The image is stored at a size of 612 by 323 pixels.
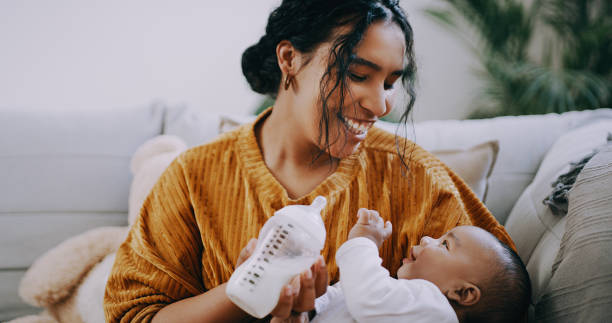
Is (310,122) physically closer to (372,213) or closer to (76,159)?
(372,213)

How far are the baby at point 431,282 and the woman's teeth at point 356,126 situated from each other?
0.18 metres

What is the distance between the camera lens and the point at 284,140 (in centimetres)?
103

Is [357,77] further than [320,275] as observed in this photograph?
Yes

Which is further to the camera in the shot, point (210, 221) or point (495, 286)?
point (210, 221)

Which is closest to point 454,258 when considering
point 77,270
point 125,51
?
point 77,270

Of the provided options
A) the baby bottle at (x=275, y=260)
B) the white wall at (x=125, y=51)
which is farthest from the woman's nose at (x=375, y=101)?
the white wall at (x=125, y=51)

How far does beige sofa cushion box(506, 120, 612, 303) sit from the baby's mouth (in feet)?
1.62

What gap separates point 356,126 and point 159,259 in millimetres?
520

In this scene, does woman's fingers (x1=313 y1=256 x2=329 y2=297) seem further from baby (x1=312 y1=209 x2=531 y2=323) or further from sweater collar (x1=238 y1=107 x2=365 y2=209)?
sweater collar (x1=238 y1=107 x2=365 y2=209)

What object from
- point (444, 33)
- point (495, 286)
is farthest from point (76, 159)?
point (444, 33)

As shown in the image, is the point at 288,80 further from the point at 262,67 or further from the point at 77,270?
the point at 77,270

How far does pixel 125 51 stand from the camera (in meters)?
2.23

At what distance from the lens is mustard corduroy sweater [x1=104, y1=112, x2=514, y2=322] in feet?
Result: 3.01

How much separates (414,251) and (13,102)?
7.28 ft
